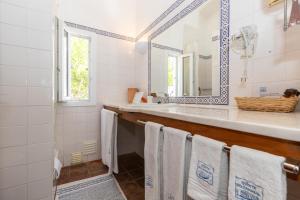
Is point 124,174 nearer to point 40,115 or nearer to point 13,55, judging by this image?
point 40,115

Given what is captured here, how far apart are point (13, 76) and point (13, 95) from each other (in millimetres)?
120

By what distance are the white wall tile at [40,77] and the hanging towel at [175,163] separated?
2.93 ft

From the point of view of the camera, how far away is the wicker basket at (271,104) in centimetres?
76

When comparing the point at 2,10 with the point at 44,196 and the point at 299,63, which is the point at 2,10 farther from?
the point at 299,63

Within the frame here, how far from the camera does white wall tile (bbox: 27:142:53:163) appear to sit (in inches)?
41.4

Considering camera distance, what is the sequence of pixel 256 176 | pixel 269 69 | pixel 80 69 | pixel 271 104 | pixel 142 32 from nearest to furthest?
pixel 256 176 < pixel 271 104 < pixel 269 69 < pixel 80 69 < pixel 142 32

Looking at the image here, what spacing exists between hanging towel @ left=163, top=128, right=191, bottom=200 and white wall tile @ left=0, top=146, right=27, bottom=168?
918mm

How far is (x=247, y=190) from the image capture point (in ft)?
1.56

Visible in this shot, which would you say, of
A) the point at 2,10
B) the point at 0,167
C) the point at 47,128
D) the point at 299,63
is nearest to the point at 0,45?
the point at 2,10

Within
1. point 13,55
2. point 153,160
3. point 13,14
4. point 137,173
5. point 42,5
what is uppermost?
point 42,5

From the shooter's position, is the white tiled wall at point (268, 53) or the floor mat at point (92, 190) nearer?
the white tiled wall at point (268, 53)

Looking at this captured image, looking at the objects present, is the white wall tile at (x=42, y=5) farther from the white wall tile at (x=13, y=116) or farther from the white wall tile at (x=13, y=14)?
the white wall tile at (x=13, y=116)

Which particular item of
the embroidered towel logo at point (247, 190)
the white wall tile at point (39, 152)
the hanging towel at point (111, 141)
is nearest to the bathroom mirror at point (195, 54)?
the hanging towel at point (111, 141)

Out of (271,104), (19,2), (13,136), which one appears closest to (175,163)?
(271,104)
